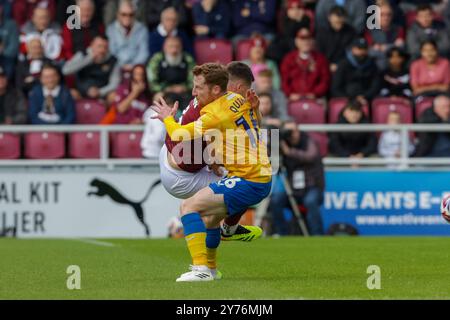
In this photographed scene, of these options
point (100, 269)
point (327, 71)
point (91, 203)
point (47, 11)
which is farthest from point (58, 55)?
point (100, 269)

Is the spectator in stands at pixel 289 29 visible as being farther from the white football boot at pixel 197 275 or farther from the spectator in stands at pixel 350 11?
the white football boot at pixel 197 275

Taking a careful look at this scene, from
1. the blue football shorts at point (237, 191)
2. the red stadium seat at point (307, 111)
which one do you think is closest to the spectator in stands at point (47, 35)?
the red stadium seat at point (307, 111)

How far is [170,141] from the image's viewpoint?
11.1m

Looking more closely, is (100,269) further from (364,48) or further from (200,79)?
(364,48)

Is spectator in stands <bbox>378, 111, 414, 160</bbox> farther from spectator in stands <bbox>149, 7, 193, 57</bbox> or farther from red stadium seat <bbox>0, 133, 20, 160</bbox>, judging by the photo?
red stadium seat <bbox>0, 133, 20, 160</bbox>

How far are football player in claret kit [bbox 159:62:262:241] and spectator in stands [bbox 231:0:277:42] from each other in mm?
10016

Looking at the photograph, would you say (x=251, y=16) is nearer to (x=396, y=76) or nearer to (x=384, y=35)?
(x=384, y=35)

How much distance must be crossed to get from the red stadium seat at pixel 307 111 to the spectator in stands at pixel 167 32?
2.09 meters

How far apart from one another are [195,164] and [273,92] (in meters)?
8.43

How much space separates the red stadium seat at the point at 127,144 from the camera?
1930 cm

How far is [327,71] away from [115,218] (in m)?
4.39

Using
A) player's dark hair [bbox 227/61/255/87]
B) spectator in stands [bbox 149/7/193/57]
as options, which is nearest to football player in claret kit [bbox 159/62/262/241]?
player's dark hair [bbox 227/61/255/87]

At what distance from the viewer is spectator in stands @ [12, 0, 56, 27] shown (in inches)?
834

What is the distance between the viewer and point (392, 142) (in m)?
19.3
